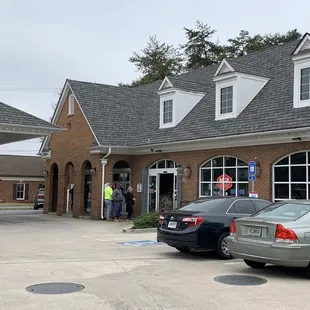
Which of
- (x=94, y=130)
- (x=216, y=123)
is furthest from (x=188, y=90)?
(x=94, y=130)

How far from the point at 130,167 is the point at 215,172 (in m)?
6.48

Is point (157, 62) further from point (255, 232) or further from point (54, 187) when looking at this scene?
point (255, 232)

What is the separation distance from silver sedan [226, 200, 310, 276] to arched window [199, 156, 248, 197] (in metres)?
8.60

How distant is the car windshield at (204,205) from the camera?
39.5 ft

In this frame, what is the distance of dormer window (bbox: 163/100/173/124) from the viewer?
80.1 ft

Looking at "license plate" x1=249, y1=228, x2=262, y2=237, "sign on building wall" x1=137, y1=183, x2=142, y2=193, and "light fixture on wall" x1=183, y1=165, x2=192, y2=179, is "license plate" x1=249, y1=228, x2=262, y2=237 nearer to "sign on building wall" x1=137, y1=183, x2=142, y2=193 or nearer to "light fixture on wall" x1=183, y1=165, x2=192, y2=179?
"light fixture on wall" x1=183, y1=165, x2=192, y2=179

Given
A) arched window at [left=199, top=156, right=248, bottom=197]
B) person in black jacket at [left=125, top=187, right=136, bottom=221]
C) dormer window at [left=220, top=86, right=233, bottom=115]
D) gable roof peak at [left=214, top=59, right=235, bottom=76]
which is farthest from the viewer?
person in black jacket at [left=125, top=187, right=136, bottom=221]

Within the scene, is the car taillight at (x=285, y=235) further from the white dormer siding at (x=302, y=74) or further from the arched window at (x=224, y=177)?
the white dormer siding at (x=302, y=74)

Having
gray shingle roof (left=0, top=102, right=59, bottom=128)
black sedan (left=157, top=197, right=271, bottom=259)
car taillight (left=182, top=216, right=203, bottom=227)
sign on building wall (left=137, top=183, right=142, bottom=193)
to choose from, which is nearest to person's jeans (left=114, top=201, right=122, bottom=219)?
sign on building wall (left=137, top=183, right=142, bottom=193)

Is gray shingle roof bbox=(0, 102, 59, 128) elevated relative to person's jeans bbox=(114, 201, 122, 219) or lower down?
elevated

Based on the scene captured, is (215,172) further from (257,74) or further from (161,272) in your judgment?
(161,272)

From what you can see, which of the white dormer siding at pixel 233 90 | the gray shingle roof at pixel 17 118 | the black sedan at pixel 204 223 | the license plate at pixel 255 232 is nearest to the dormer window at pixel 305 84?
the white dormer siding at pixel 233 90

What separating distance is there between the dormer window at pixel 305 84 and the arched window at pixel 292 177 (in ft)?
7.11

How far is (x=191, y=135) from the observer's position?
2152 cm
